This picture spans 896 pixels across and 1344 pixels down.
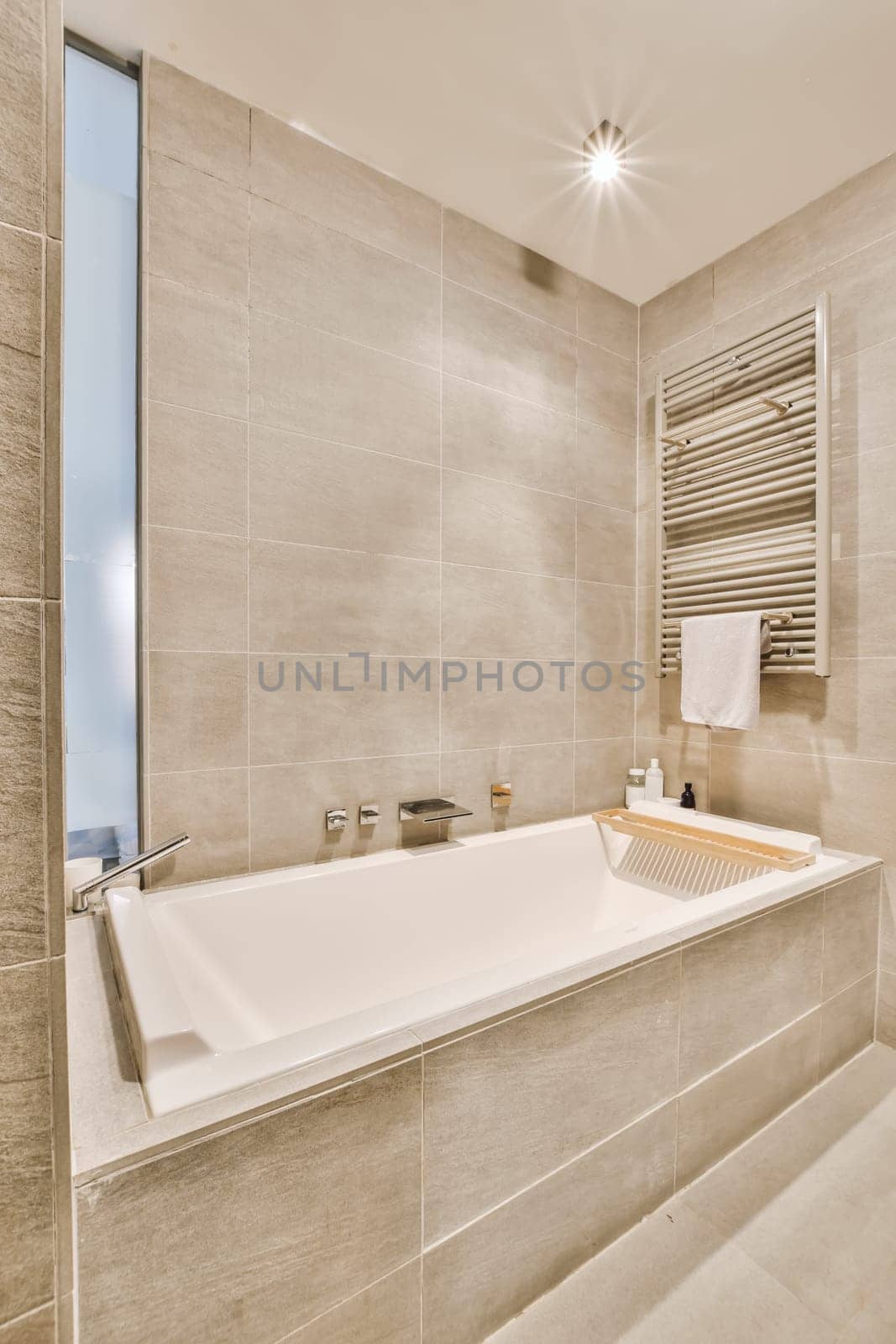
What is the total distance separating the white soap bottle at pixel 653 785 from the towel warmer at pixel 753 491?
1.15 ft

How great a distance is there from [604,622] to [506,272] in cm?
121

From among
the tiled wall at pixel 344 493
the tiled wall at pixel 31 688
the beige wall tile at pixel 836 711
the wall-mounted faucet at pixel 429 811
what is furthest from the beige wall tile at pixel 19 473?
the beige wall tile at pixel 836 711

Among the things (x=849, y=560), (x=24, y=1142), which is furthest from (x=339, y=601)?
(x=849, y=560)

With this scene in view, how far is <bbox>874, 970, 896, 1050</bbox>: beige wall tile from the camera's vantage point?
1709mm

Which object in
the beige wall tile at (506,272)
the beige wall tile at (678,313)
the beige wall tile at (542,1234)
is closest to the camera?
the beige wall tile at (542,1234)

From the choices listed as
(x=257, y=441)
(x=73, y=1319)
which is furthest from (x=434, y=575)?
(x=73, y=1319)

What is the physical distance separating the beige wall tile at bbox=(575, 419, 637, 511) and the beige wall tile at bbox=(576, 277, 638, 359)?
323 millimetres

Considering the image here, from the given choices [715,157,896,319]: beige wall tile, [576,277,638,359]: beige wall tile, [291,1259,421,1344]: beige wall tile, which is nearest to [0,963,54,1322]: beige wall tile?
[291,1259,421,1344]: beige wall tile

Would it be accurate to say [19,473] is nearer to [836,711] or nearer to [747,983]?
[747,983]

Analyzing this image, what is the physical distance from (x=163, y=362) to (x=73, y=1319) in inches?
63.6

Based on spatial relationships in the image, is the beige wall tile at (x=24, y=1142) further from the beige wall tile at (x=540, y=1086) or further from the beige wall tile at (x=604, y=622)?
the beige wall tile at (x=604, y=622)

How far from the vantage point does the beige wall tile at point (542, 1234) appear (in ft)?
2.92

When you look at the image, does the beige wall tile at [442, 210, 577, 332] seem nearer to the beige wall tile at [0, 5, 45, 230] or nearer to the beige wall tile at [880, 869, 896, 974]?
the beige wall tile at [0, 5, 45, 230]

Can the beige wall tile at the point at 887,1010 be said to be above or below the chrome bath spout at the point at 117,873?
below
